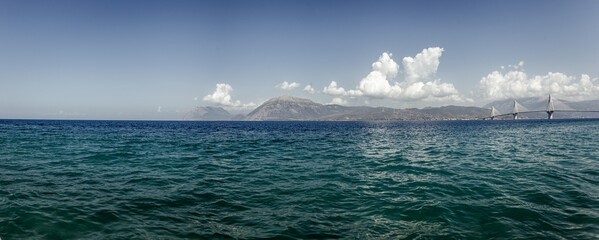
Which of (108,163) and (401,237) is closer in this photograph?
(401,237)

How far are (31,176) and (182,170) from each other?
8627 mm

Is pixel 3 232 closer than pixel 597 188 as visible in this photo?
Yes

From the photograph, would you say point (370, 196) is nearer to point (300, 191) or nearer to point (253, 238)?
point (300, 191)

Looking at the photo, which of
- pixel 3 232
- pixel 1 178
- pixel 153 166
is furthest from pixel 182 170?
pixel 3 232

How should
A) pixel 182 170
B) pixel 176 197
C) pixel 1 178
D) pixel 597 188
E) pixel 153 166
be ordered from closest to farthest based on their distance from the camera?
pixel 176 197 < pixel 597 188 < pixel 1 178 < pixel 182 170 < pixel 153 166

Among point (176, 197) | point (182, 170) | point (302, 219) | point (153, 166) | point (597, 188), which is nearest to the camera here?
point (302, 219)

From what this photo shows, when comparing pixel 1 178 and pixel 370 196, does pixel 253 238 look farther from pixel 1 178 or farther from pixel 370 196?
pixel 1 178

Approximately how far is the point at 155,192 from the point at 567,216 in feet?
57.4

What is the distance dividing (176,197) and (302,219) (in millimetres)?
6566

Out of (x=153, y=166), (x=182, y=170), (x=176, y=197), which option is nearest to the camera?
(x=176, y=197)

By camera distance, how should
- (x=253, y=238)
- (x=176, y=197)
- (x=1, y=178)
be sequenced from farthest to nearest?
(x=1, y=178) < (x=176, y=197) < (x=253, y=238)

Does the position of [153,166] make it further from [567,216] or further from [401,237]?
[567,216]

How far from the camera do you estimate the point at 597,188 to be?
1400cm

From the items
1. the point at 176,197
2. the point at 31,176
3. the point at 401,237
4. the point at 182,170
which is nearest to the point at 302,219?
the point at 401,237
